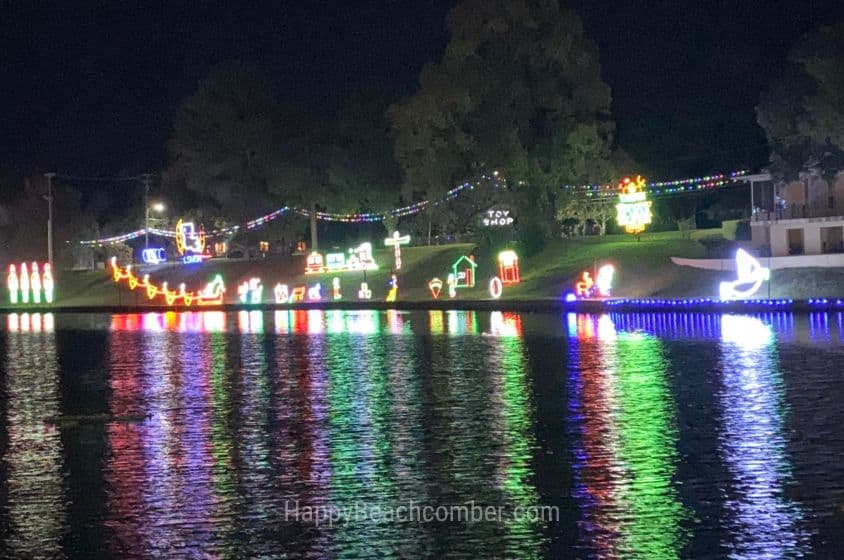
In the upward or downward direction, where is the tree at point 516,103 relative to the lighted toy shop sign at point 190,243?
upward

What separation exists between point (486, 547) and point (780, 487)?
3.49 m

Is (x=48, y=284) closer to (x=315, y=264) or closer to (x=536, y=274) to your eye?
(x=315, y=264)

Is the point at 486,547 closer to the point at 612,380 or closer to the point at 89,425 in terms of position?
the point at 89,425

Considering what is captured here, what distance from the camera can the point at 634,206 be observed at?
57.4 metres

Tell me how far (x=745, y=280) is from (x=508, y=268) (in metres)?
14.7

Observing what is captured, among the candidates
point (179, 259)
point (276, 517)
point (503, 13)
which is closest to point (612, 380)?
point (276, 517)

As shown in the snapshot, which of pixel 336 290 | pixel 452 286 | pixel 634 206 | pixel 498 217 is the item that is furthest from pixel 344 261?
pixel 634 206

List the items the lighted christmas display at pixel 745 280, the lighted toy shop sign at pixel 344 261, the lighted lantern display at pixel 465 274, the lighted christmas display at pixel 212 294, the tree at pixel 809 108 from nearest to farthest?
the lighted christmas display at pixel 745 280 → the tree at pixel 809 108 → the lighted lantern display at pixel 465 274 → the lighted christmas display at pixel 212 294 → the lighted toy shop sign at pixel 344 261

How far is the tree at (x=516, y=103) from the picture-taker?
6225 cm

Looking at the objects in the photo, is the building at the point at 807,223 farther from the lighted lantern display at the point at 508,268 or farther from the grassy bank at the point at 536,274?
the lighted lantern display at the point at 508,268

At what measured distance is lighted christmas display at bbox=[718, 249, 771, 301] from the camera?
46.5m

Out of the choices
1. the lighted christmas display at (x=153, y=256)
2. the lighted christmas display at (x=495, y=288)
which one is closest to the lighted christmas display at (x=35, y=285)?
the lighted christmas display at (x=153, y=256)

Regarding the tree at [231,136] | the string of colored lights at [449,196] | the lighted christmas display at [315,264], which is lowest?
the lighted christmas display at [315,264]

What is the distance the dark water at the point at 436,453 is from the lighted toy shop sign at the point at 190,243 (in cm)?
5453
